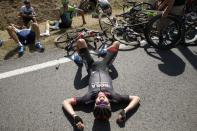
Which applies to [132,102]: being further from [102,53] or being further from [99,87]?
[102,53]

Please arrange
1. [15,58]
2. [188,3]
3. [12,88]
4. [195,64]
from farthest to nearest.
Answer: [188,3] → [15,58] → [195,64] → [12,88]

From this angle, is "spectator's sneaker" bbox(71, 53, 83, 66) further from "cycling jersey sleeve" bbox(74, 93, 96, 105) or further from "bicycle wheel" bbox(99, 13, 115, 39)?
"cycling jersey sleeve" bbox(74, 93, 96, 105)

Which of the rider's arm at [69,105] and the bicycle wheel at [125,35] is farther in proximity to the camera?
the bicycle wheel at [125,35]

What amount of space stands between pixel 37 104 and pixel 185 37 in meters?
4.80

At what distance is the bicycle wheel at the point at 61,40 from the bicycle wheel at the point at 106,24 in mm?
1235

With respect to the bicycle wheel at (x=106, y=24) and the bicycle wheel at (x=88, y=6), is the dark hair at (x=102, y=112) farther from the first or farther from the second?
the bicycle wheel at (x=88, y=6)

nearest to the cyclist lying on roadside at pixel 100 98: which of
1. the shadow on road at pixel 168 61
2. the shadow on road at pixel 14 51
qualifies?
the shadow on road at pixel 168 61

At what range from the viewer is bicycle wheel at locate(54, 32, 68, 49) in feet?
32.8

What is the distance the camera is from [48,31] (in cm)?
1112

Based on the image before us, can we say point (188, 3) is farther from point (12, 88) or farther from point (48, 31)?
point (12, 88)

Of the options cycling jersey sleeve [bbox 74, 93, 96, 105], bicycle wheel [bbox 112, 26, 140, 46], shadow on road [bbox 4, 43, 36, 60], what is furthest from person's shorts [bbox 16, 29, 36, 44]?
cycling jersey sleeve [bbox 74, 93, 96, 105]

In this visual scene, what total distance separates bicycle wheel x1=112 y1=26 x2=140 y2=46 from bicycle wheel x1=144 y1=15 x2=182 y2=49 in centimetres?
52

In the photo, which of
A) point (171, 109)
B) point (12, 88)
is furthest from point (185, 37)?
point (12, 88)

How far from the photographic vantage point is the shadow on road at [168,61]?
27.4 feet
